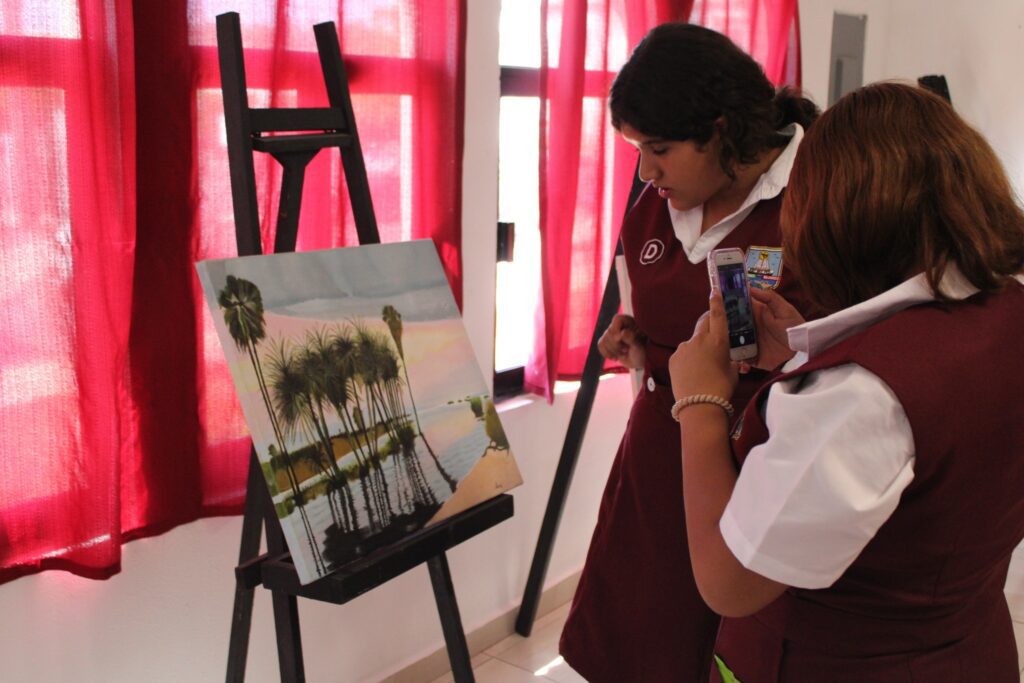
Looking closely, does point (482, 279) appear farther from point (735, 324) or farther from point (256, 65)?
point (735, 324)

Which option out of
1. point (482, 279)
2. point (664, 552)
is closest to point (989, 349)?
point (664, 552)

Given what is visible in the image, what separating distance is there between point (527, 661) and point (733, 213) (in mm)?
1480

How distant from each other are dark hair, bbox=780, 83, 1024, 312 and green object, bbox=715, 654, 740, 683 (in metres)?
0.44

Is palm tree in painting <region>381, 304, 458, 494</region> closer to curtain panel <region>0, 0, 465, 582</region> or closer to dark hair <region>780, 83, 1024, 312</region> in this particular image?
curtain panel <region>0, 0, 465, 582</region>

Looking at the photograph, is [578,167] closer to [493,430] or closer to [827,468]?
[493,430]

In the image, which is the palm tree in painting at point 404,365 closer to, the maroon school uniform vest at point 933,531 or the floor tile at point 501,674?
the maroon school uniform vest at point 933,531

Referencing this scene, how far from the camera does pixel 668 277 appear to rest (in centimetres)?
171

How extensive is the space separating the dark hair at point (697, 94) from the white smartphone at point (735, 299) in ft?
1.28

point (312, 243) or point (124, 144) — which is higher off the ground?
point (124, 144)

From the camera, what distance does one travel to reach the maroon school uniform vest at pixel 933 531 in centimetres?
87

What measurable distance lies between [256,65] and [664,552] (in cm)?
117

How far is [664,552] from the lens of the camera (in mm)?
1772

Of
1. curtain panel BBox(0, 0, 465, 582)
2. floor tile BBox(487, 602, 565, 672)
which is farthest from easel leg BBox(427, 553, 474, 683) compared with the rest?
floor tile BBox(487, 602, 565, 672)

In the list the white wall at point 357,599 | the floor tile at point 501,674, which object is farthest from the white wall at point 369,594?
the floor tile at point 501,674
